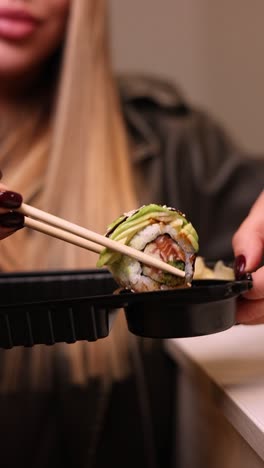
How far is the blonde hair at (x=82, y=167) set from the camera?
99cm

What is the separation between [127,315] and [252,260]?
14 cm

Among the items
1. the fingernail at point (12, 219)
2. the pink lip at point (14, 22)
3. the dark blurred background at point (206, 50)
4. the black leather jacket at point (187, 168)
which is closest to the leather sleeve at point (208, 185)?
the black leather jacket at point (187, 168)

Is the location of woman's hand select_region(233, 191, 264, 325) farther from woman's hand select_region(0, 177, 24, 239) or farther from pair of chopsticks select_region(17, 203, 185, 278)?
woman's hand select_region(0, 177, 24, 239)

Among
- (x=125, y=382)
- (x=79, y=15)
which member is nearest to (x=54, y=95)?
(x=79, y=15)

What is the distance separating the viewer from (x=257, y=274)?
51 cm

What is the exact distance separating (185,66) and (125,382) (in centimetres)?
100

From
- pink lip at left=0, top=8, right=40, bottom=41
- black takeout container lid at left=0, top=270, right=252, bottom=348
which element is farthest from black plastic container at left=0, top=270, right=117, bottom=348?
pink lip at left=0, top=8, right=40, bottom=41

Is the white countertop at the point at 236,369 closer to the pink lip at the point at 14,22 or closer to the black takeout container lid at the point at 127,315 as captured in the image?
the black takeout container lid at the point at 127,315

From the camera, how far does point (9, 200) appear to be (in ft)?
1.35

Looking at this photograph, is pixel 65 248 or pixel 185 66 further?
pixel 185 66

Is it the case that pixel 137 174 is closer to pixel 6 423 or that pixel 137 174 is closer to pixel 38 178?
pixel 38 178

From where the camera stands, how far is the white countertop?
1.54 feet

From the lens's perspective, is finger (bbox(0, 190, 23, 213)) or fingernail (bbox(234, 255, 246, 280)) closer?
finger (bbox(0, 190, 23, 213))

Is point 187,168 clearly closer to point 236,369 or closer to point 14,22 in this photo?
point 14,22
